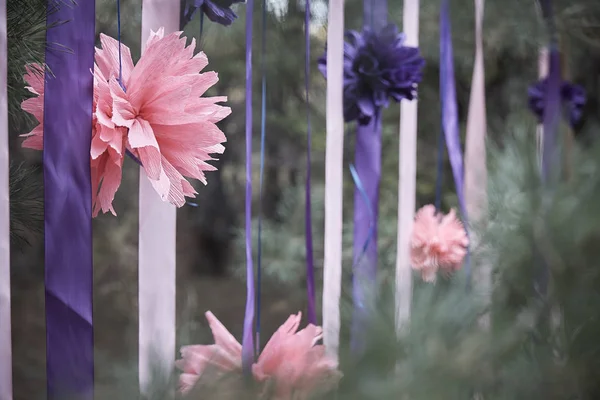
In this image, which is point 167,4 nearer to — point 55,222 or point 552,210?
point 55,222

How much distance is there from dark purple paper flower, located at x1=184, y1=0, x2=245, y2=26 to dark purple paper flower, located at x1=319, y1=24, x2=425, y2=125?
0.32 metres

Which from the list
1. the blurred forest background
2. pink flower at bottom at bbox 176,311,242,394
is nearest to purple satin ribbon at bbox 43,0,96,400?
pink flower at bottom at bbox 176,311,242,394

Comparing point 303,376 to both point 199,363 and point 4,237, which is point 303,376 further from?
point 4,237

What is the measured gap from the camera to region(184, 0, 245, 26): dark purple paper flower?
54 centimetres

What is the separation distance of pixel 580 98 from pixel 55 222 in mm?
1191

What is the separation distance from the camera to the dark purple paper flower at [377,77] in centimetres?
85

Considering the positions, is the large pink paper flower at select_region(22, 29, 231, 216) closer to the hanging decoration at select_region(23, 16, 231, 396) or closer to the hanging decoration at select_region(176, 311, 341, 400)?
the hanging decoration at select_region(23, 16, 231, 396)

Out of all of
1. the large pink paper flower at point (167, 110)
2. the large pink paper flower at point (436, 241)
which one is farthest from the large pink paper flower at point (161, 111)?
the large pink paper flower at point (436, 241)

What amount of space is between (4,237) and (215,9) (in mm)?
261

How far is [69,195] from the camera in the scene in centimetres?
45

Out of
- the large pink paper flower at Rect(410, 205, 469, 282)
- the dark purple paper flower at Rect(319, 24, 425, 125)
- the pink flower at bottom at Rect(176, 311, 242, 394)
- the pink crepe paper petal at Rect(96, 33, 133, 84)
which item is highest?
the dark purple paper flower at Rect(319, 24, 425, 125)

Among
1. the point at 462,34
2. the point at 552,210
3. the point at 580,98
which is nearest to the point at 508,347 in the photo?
the point at 552,210

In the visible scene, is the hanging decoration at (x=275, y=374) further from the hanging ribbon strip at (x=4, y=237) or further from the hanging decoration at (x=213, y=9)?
the hanging decoration at (x=213, y=9)

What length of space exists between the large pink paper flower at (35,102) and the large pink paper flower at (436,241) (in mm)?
528
